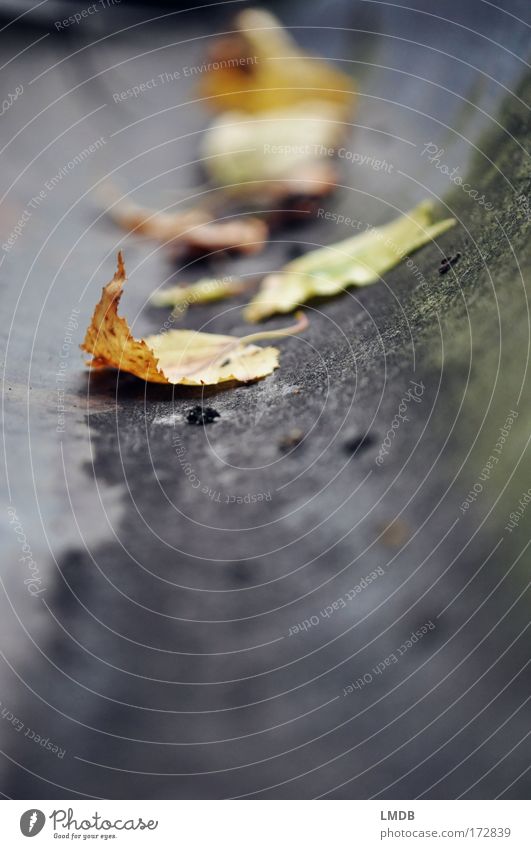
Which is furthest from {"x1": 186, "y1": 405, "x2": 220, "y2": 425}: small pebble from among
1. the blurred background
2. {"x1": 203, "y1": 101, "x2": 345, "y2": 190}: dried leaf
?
{"x1": 203, "y1": 101, "x2": 345, "y2": 190}: dried leaf

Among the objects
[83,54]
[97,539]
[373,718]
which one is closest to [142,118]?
[83,54]
